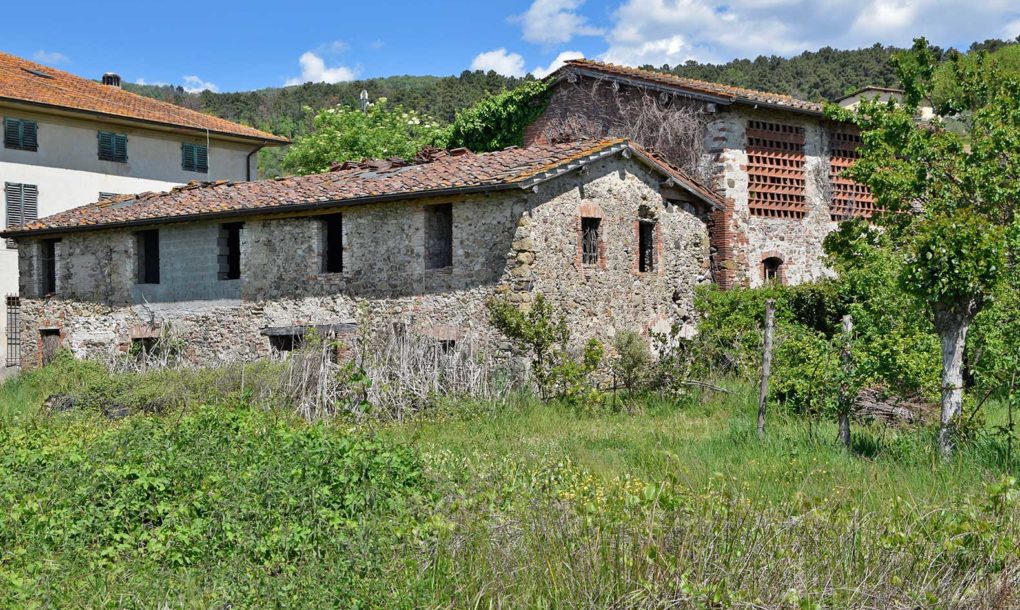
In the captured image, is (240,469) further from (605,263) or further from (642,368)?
(605,263)

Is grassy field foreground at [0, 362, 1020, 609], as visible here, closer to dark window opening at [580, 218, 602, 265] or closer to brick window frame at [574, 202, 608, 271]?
brick window frame at [574, 202, 608, 271]

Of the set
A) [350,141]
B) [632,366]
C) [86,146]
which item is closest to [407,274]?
[632,366]

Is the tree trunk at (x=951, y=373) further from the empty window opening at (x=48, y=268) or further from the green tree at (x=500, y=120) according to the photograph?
the empty window opening at (x=48, y=268)

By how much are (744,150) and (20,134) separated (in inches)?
749

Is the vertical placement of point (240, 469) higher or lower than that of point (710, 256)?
lower

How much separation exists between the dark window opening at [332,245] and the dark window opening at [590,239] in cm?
424

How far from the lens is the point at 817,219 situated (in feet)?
68.1

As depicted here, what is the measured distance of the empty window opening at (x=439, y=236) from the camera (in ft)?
50.7

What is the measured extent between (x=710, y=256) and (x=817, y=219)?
10.1ft

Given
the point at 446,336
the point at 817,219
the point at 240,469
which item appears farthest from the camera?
the point at 817,219

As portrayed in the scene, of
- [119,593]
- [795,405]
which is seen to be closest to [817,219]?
[795,405]

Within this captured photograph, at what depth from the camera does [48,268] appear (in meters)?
21.3

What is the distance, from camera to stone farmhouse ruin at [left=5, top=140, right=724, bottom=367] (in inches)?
585

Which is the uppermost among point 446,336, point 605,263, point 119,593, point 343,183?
point 343,183
